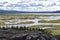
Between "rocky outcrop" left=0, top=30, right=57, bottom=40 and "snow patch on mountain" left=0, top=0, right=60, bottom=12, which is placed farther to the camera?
"snow patch on mountain" left=0, top=0, right=60, bottom=12

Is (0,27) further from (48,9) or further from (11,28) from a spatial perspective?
(48,9)

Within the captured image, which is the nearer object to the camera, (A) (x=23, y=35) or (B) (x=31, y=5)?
(A) (x=23, y=35)

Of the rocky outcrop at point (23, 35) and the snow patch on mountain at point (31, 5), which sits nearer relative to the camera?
the rocky outcrop at point (23, 35)

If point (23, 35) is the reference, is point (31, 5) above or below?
above

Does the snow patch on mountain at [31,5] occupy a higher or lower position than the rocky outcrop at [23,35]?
higher
